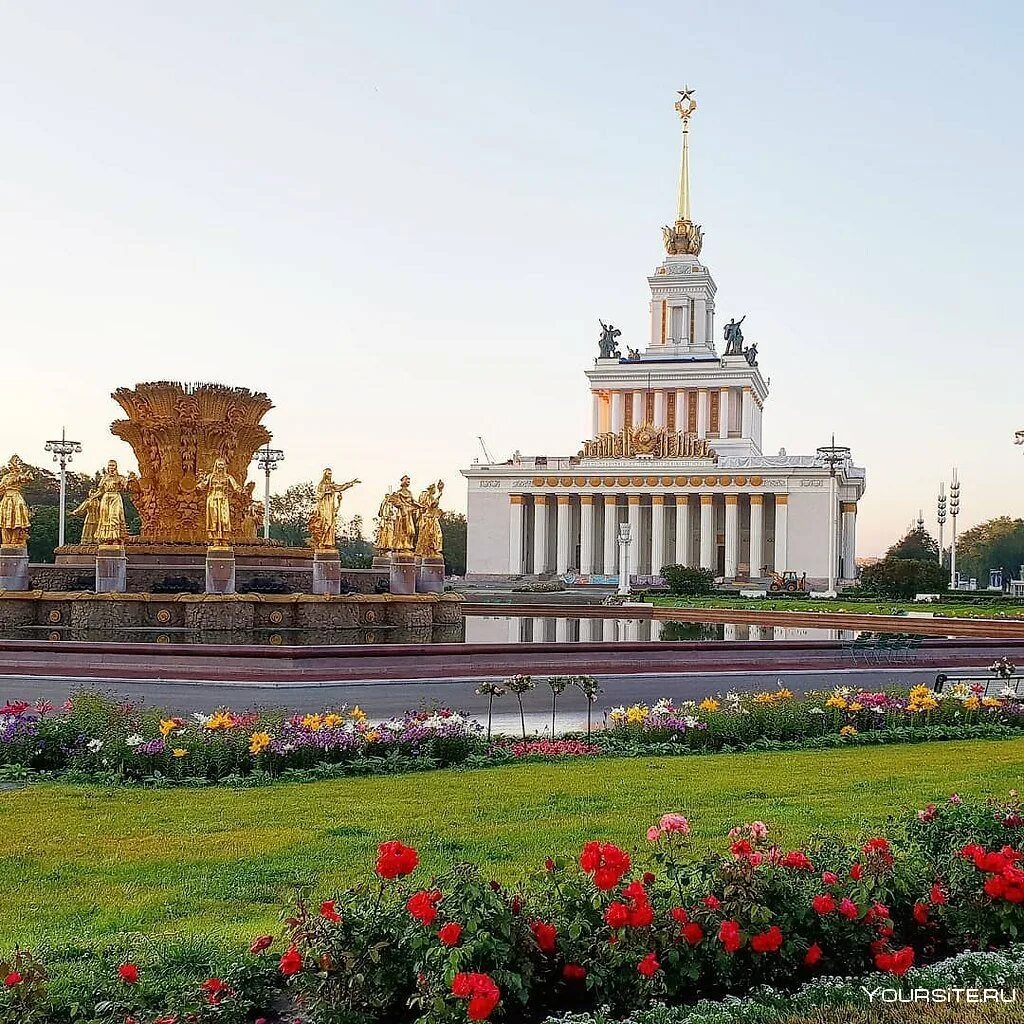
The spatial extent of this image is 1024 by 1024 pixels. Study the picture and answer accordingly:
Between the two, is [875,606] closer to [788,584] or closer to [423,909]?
[788,584]

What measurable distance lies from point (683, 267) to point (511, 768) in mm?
83612

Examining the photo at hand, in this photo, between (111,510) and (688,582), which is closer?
(111,510)

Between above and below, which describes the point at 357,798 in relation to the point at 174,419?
below

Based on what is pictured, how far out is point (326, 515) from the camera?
25.5 metres

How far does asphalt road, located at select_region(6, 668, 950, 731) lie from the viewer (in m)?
14.8

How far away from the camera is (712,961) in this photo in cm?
498

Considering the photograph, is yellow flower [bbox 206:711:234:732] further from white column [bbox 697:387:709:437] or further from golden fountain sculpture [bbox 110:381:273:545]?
white column [bbox 697:387:709:437]

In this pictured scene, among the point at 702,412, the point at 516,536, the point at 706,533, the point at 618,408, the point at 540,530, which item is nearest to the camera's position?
the point at 706,533

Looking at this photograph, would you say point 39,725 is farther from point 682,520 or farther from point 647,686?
point 682,520

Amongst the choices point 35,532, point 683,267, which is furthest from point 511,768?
point 683,267

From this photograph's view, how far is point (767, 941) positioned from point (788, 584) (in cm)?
6255

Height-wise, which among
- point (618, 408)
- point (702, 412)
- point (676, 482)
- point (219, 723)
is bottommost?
point (219, 723)

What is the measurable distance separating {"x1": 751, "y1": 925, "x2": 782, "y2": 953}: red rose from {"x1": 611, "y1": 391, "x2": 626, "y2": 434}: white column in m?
83.9

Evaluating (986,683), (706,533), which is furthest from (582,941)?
(706,533)
